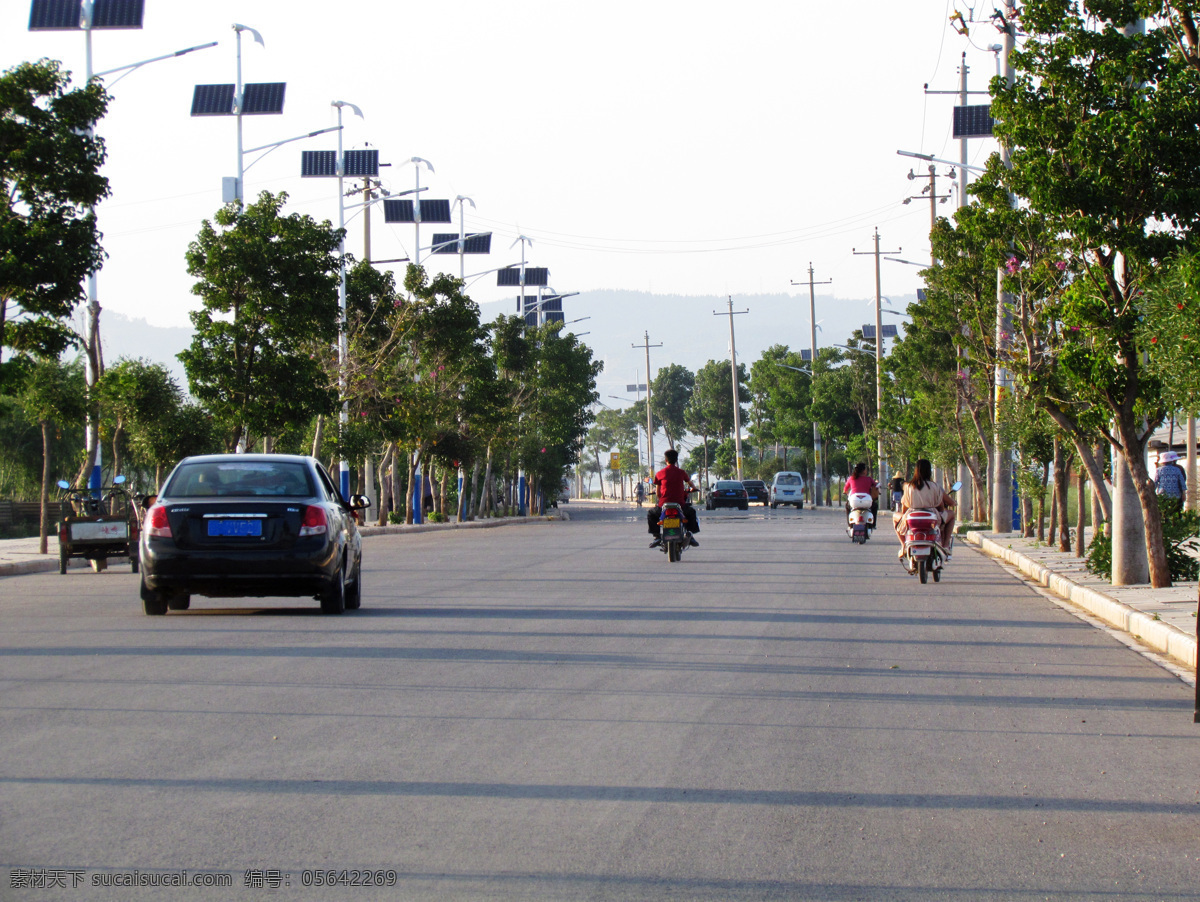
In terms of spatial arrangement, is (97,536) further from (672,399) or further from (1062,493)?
(672,399)

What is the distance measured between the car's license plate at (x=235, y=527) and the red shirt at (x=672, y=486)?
10.8 m

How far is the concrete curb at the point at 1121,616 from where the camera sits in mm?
10469

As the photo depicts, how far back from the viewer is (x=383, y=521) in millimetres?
43875

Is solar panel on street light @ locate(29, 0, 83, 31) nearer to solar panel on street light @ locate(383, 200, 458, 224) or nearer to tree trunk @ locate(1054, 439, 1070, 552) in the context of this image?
tree trunk @ locate(1054, 439, 1070, 552)

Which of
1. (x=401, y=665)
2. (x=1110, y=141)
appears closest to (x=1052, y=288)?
(x=1110, y=141)

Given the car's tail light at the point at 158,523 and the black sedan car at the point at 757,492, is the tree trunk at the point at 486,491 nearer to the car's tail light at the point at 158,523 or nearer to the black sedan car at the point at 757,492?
the black sedan car at the point at 757,492

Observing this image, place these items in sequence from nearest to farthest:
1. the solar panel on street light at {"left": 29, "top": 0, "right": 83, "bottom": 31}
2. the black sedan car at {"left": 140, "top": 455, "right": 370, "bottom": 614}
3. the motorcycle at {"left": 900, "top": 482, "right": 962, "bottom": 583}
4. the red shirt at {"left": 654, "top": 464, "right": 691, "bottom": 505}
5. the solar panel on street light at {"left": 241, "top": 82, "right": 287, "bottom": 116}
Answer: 1. the black sedan car at {"left": 140, "top": 455, "right": 370, "bottom": 614}
2. the motorcycle at {"left": 900, "top": 482, "right": 962, "bottom": 583}
3. the red shirt at {"left": 654, "top": 464, "right": 691, "bottom": 505}
4. the solar panel on street light at {"left": 29, "top": 0, "right": 83, "bottom": 31}
5. the solar panel on street light at {"left": 241, "top": 82, "right": 287, "bottom": 116}

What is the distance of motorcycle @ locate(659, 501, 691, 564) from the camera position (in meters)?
22.4

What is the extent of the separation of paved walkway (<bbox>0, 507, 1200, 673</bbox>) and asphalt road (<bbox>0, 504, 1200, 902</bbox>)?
0.40 meters

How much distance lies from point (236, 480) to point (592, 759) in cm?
756

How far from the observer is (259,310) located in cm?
2842

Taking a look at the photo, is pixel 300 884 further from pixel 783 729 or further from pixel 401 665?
pixel 401 665

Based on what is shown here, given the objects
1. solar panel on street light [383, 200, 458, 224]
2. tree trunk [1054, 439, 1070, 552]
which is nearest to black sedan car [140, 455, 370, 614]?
tree trunk [1054, 439, 1070, 552]

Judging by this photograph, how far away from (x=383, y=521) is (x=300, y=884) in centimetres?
3966
